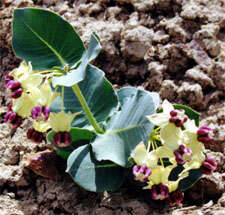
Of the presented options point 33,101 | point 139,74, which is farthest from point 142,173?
point 139,74

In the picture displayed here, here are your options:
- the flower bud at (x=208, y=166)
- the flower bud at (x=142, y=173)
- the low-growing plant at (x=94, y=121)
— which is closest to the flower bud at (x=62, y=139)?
the low-growing plant at (x=94, y=121)

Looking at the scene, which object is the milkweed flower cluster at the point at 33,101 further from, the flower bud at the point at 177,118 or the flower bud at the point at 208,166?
the flower bud at the point at 208,166

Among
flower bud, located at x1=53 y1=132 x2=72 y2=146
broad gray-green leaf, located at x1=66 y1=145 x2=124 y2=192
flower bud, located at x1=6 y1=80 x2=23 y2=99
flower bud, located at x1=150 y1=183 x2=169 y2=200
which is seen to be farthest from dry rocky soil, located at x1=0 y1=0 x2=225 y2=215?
flower bud, located at x1=6 y1=80 x2=23 y2=99

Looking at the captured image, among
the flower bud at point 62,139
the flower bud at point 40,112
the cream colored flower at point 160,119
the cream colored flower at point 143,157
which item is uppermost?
the flower bud at point 40,112

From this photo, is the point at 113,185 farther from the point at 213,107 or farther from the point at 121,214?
the point at 213,107

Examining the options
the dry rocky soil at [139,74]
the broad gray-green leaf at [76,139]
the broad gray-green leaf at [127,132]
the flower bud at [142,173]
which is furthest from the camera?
the dry rocky soil at [139,74]

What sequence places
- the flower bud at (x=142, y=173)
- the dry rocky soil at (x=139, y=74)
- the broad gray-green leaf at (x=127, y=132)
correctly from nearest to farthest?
1. the flower bud at (x=142, y=173)
2. the broad gray-green leaf at (x=127, y=132)
3. the dry rocky soil at (x=139, y=74)

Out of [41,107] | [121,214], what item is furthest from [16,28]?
[121,214]
